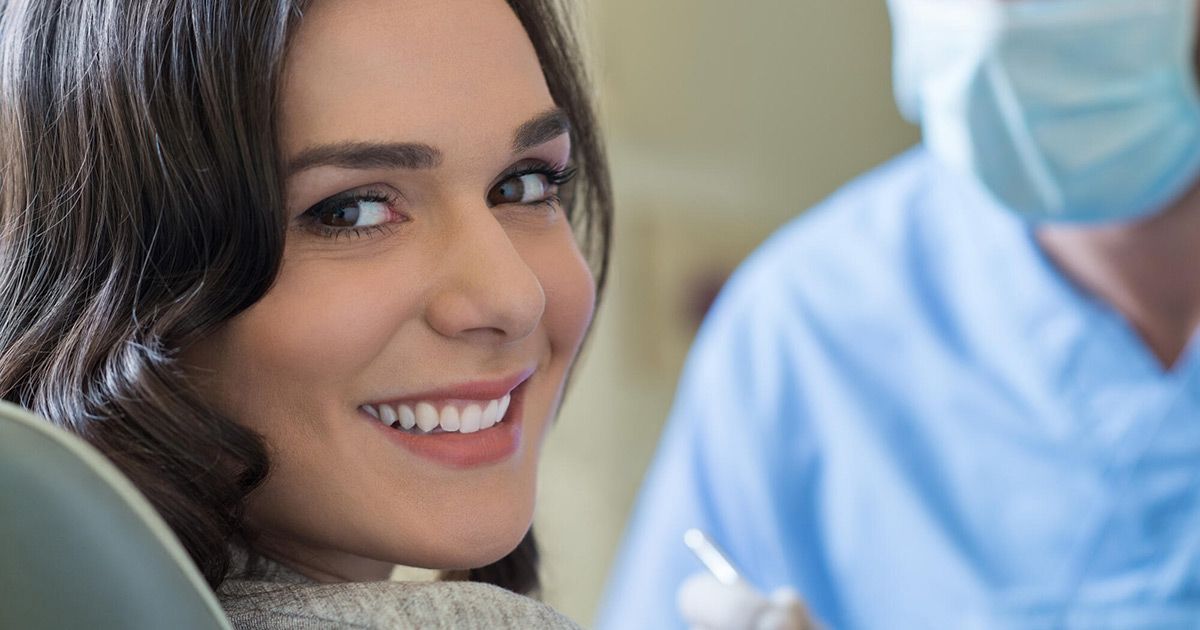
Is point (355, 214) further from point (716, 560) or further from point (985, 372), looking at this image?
point (985, 372)

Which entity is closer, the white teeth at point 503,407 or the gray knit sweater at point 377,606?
the gray knit sweater at point 377,606

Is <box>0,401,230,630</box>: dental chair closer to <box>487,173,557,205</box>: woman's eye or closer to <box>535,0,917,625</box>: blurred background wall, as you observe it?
<box>487,173,557,205</box>: woman's eye

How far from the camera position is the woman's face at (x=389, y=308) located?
710 millimetres

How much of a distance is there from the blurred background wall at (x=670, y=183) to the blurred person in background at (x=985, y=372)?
2.61 feet

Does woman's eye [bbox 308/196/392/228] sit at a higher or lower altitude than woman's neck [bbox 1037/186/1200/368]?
lower

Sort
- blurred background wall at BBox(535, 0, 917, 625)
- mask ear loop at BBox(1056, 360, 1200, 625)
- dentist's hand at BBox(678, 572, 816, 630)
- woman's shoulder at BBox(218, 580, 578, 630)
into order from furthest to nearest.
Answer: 1. blurred background wall at BBox(535, 0, 917, 625)
2. mask ear loop at BBox(1056, 360, 1200, 625)
3. dentist's hand at BBox(678, 572, 816, 630)
4. woman's shoulder at BBox(218, 580, 578, 630)

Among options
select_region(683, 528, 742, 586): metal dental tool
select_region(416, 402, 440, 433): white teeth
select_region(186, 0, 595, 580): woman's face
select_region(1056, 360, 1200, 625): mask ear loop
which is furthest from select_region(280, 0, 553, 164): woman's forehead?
select_region(1056, 360, 1200, 625): mask ear loop

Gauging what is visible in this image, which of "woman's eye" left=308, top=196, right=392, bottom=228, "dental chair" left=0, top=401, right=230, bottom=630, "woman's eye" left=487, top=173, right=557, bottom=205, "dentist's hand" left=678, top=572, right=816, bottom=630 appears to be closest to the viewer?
"dental chair" left=0, top=401, right=230, bottom=630

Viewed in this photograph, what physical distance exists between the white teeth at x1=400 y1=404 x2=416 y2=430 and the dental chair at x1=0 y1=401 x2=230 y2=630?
249 mm

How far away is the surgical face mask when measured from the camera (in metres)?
1.40

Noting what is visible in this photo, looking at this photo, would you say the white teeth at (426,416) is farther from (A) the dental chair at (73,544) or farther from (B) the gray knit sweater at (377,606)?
(A) the dental chair at (73,544)

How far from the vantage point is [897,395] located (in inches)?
59.7

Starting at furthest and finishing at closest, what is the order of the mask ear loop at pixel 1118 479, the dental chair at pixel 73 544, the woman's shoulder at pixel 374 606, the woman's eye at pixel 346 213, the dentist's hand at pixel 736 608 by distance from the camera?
the mask ear loop at pixel 1118 479 → the dentist's hand at pixel 736 608 → the woman's eye at pixel 346 213 → the woman's shoulder at pixel 374 606 → the dental chair at pixel 73 544

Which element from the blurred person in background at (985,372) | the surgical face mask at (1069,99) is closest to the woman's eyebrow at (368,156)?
the blurred person in background at (985,372)
